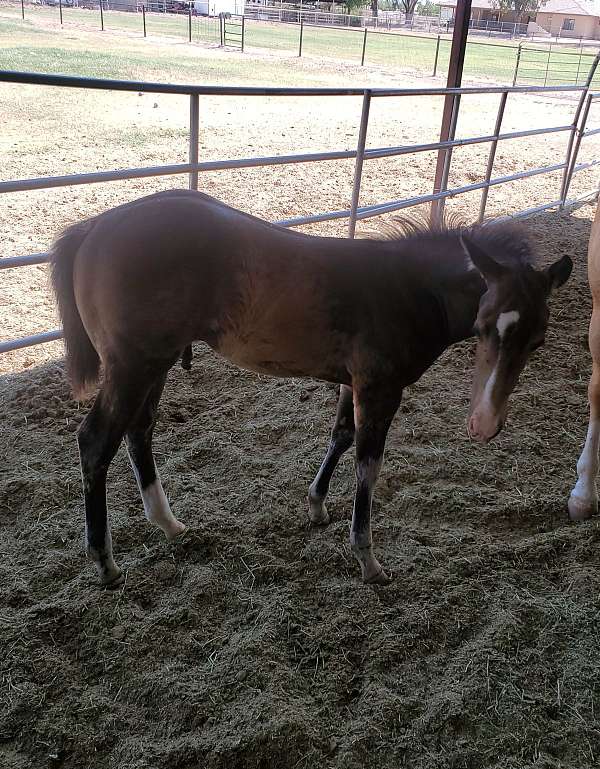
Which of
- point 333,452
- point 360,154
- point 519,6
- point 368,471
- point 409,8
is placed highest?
point 519,6

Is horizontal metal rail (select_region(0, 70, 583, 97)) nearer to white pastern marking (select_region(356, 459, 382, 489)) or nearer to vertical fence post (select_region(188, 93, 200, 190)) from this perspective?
vertical fence post (select_region(188, 93, 200, 190))

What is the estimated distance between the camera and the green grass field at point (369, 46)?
19.6 meters

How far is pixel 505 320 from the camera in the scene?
1.77 metres

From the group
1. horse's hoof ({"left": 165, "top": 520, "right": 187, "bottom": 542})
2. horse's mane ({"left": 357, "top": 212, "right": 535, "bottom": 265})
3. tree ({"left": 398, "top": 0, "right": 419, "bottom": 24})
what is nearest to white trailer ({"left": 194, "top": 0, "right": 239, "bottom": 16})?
tree ({"left": 398, "top": 0, "right": 419, "bottom": 24})

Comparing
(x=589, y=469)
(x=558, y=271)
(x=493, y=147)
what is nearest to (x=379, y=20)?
(x=493, y=147)

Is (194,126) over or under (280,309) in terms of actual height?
over

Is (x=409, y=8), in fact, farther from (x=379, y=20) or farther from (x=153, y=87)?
(x=153, y=87)

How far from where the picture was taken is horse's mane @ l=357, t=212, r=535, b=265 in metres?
1.97

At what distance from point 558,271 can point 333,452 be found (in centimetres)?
103

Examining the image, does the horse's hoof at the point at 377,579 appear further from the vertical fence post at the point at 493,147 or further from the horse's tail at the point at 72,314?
the vertical fence post at the point at 493,147

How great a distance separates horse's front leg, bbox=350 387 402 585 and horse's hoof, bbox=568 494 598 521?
89 cm

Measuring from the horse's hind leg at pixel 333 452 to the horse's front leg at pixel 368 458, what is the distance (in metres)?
0.22

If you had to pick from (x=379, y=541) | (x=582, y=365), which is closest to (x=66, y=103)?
(x=582, y=365)

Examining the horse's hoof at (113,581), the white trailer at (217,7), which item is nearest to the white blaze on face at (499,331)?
the horse's hoof at (113,581)
